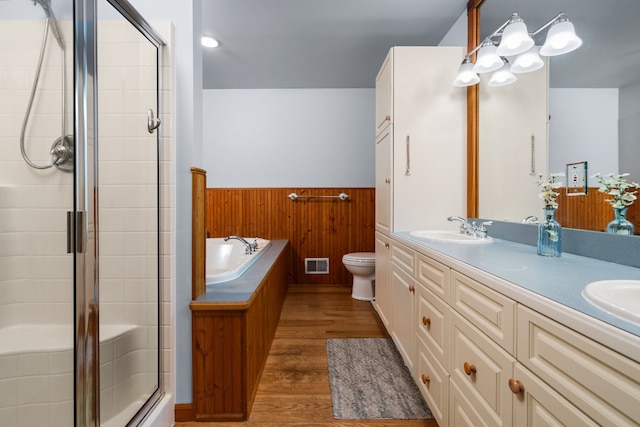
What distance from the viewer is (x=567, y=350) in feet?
1.95

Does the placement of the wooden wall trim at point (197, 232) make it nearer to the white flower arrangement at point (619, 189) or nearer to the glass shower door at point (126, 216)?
the glass shower door at point (126, 216)

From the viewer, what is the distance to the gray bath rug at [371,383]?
1450 mm

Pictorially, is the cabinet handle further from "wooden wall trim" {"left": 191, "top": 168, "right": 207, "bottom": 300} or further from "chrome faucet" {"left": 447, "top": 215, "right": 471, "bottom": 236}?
"wooden wall trim" {"left": 191, "top": 168, "right": 207, "bottom": 300}

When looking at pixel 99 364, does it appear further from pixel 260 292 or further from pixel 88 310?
pixel 260 292

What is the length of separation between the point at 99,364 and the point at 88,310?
0.69ft

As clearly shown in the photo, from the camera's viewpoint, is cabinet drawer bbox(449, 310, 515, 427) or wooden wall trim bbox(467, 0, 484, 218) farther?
wooden wall trim bbox(467, 0, 484, 218)

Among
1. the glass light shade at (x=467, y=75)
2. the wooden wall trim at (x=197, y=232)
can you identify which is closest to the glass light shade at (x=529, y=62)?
the glass light shade at (x=467, y=75)

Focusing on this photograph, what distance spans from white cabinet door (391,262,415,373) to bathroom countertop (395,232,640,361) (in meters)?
0.31

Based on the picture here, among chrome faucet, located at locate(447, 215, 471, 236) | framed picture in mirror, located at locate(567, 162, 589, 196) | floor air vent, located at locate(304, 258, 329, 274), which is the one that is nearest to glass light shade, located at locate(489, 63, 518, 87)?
framed picture in mirror, located at locate(567, 162, 589, 196)

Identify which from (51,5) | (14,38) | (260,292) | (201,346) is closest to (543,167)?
(260,292)

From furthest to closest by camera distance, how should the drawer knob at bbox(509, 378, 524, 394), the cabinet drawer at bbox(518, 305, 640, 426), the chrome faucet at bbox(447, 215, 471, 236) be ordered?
1. the chrome faucet at bbox(447, 215, 471, 236)
2. the drawer knob at bbox(509, 378, 524, 394)
3. the cabinet drawer at bbox(518, 305, 640, 426)

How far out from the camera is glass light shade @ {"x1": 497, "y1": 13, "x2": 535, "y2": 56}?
4.53 ft

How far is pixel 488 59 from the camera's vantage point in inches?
63.9

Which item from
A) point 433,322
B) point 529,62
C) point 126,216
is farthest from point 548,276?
point 126,216
